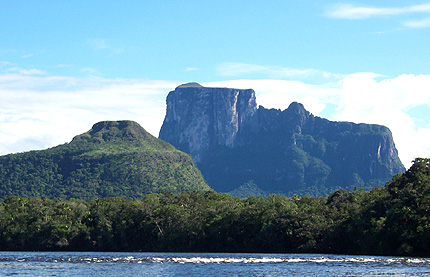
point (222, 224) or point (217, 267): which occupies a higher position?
point (222, 224)

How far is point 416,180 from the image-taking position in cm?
9494

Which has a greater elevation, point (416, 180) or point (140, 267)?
point (416, 180)

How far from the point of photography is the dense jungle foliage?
98.8 metres

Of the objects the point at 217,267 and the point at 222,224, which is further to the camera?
the point at 222,224

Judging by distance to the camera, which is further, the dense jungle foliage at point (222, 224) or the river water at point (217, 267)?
the dense jungle foliage at point (222, 224)

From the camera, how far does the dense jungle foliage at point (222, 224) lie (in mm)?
98750

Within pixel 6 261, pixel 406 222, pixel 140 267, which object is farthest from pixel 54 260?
pixel 406 222

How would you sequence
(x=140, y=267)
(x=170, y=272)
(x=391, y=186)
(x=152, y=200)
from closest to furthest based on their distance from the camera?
(x=170, y=272), (x=140, y=267), (x=391, y=186), (x=152, y=200)

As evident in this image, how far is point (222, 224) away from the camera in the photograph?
4791 inches

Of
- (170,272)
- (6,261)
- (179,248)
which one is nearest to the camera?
(170,272)

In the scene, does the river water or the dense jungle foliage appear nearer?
the river water

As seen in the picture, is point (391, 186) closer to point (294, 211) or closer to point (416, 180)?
point (416, 180)

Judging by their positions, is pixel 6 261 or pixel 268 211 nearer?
pixel 6 261

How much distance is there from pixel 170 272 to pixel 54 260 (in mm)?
24606
